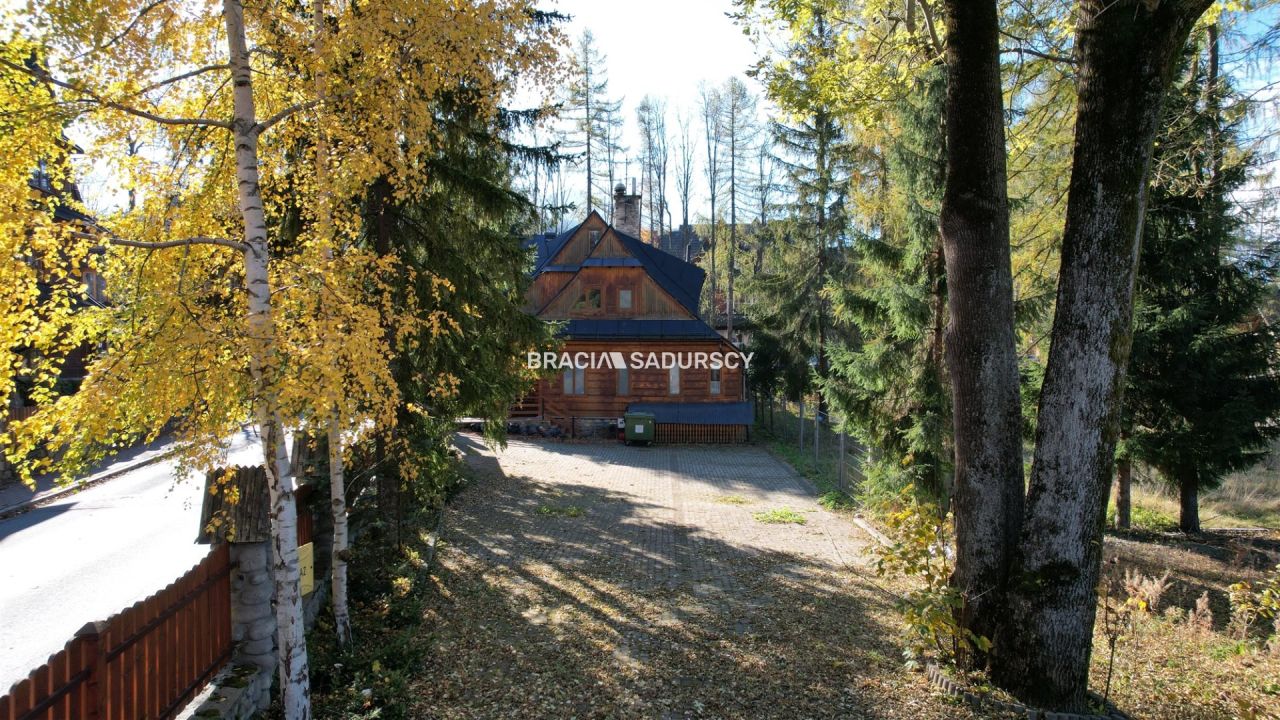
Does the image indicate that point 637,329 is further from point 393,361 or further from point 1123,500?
point 393,361

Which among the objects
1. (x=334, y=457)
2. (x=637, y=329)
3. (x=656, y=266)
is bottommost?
(x=334, y=457)

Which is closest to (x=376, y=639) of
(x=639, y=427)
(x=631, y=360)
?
(x=639, y=427)

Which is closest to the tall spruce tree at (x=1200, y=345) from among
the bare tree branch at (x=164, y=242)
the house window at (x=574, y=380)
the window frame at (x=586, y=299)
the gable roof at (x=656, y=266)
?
the bare tree branch at (x=164, y=242)

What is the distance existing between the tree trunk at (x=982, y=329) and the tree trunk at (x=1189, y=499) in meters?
11.5

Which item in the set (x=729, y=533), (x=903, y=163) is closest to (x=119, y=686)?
(x=729, y=533)

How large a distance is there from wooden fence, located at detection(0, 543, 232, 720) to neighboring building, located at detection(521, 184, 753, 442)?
70.6 ft

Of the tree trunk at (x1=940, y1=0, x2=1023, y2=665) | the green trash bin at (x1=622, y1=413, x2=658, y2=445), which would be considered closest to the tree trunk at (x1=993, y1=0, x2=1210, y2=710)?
the tree trunk at (x1=940, y1=0, x2=1023, y2=665)

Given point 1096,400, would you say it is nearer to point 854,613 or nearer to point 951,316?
point 951,316

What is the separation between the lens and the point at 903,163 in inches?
480

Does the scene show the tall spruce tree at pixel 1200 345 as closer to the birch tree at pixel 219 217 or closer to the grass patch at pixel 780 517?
the grass patch at pixel 780 517

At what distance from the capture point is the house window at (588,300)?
2847 cm

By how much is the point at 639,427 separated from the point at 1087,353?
2072 cm

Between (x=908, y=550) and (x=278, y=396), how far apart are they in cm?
546

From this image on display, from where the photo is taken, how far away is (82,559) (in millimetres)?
10945
